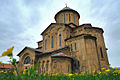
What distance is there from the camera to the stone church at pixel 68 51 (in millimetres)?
11312

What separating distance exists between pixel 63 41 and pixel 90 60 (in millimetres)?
5565

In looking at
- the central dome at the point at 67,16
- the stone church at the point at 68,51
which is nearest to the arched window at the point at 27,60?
the stone church at the point at 68,51

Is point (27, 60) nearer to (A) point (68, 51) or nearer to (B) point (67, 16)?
(A) point (68, 51)

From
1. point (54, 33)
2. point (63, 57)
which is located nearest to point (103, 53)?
point (63, 57)

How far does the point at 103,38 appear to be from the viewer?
16.8 metres

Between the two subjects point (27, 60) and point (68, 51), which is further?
point (27, 60)

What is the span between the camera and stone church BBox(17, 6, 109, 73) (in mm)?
11312

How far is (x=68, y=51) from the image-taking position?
13.7m

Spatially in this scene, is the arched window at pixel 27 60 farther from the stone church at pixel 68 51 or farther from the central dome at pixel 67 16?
the central dome at pixel 67 16

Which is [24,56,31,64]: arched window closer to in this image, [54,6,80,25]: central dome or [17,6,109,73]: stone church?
[17,6,109,73]: stone church

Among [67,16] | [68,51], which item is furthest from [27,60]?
[67,16]

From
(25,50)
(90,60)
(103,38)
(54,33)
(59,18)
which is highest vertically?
(59,18)

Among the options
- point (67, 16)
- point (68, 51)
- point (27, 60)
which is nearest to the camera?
point (68, 51)

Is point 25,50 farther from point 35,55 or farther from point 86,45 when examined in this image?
point 86,45
